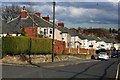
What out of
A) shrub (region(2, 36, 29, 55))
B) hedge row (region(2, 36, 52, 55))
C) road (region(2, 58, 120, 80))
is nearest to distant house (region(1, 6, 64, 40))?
hedge row (region(2, 36, 52, 55))

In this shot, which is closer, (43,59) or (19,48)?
(19,48)

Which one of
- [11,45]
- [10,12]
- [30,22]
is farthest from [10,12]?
[11,45]

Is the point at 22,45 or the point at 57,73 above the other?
the point at 22,45

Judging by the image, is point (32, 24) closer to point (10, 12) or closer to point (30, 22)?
point (30, 22)

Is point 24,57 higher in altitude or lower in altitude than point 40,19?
lower

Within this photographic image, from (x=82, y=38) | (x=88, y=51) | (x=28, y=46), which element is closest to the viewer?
(x=28, y=46)

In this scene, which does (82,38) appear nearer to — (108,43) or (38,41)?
(108,43)

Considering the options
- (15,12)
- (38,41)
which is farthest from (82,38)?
(38,41)

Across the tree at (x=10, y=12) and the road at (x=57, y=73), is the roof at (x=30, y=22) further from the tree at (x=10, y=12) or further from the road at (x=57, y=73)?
the road at (x=57, y=73)

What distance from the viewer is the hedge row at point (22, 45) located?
3488 cm

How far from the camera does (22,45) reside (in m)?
36.3

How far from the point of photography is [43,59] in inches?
1561

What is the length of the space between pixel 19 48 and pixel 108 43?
383 feet

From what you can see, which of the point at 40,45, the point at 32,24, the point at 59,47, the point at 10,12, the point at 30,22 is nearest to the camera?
the point at 40,45
